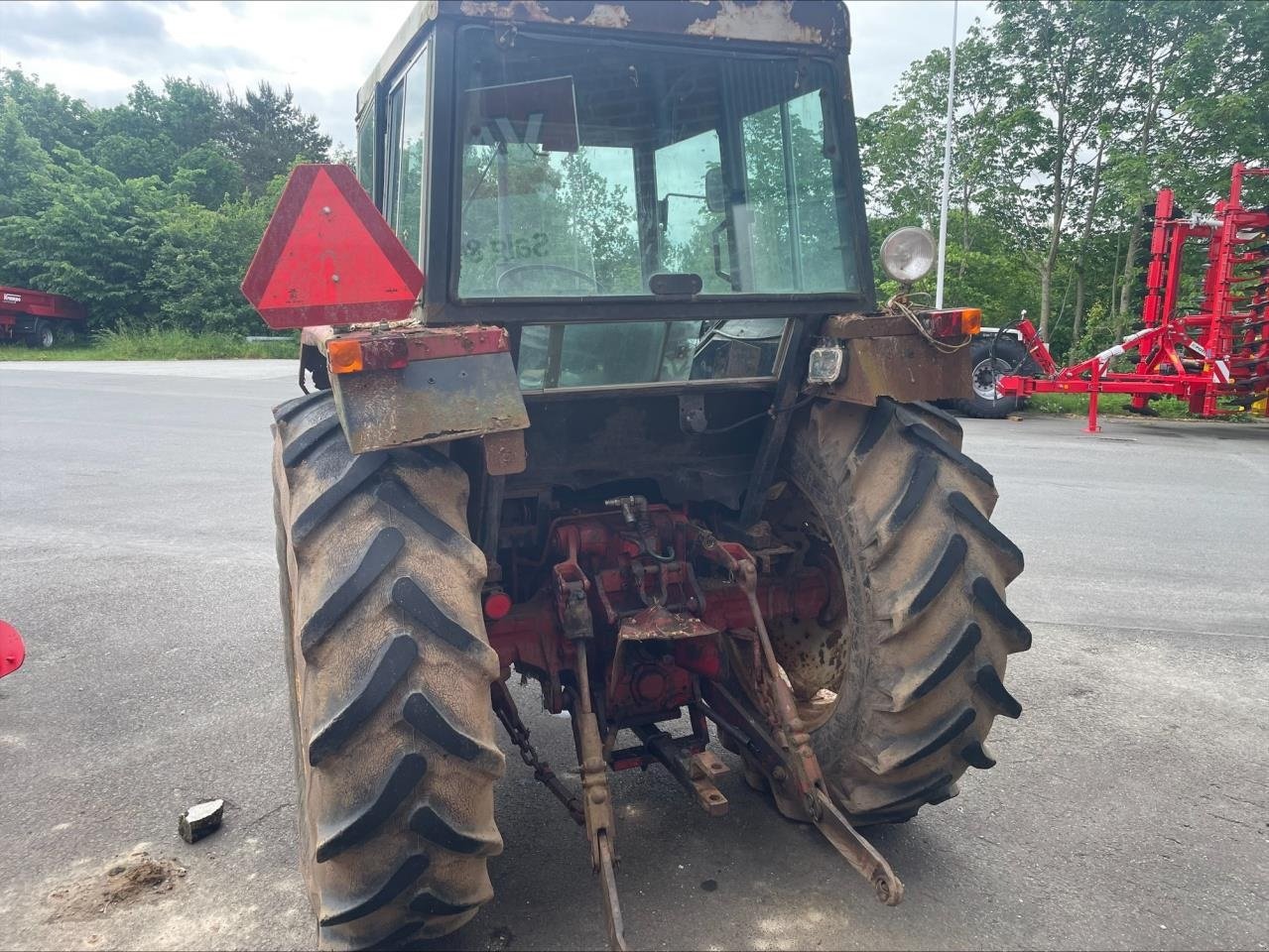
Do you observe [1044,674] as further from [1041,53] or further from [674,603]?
[1041,53]

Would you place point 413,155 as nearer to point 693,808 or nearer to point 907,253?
point 907,253

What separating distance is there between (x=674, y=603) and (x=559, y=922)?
1.03 meters

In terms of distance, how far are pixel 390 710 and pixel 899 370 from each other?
5.89ft

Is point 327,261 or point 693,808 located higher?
point 327,261

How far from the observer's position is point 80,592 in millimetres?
5805

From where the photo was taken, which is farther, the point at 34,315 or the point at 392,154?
the point at 34,315

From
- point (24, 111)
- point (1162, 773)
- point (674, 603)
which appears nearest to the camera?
point (674, 603)

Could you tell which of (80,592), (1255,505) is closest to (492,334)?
(80,592)

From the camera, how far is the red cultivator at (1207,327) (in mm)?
A: 12500

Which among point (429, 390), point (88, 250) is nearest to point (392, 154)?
point (429, 390)

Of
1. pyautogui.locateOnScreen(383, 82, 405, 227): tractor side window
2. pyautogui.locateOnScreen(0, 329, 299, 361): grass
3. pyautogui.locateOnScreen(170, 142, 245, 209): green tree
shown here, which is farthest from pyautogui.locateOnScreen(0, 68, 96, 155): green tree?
pyautogui.locateOnScreen(383, 82, 405, 227): tractor side window

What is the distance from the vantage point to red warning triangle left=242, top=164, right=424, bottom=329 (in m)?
2.22

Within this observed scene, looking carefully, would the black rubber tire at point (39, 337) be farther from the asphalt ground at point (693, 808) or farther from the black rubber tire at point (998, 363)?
the black rubber tire at point (998, 363)

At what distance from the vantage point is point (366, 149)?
11.9 feet
